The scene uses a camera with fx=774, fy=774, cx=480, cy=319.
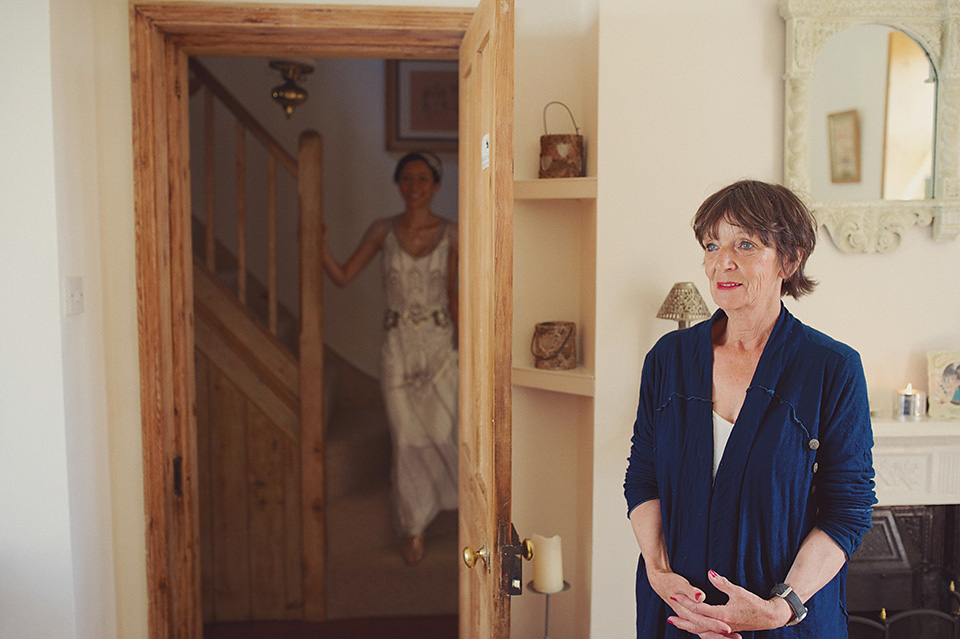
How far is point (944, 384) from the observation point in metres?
2.21

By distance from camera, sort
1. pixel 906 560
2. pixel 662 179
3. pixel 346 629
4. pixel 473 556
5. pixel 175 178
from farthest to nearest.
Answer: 1. pixel 346 629
2. pixel 906 560
3. pixel 175 178
4. pixel 662 179
5. pixel 473 556

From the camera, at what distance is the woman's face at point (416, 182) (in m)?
3.50

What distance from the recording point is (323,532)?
11.2 feet

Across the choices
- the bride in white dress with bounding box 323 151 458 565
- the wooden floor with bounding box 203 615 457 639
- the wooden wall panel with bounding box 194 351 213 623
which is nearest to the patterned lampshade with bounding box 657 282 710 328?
the bride in white dress with bounding box 323 151 458 565

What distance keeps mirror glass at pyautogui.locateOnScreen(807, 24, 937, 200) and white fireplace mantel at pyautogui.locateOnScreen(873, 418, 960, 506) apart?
684 mm

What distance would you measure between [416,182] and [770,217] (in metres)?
2.25

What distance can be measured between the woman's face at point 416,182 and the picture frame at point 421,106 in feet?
3.16

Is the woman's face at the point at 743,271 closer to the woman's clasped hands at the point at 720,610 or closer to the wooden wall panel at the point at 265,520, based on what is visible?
the woman's clasped hands at the point at 720,610

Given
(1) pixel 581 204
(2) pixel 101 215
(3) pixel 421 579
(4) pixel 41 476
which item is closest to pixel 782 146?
Answer: (1) pixel 581 204

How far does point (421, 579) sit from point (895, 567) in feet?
6.37

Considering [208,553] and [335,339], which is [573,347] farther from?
[335,339]

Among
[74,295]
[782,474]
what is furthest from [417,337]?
[782,474]

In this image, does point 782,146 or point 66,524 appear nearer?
point 66,524

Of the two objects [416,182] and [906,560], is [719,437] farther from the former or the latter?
[416,182]
